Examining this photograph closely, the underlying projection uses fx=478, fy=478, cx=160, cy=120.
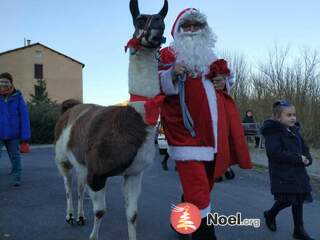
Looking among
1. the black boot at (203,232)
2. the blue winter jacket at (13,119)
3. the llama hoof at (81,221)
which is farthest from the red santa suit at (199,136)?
the blue winter jacket at (13,119)

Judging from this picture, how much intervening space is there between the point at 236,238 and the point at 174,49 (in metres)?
2.32

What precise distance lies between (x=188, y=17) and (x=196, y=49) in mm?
344

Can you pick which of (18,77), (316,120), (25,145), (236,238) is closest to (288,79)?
(316,120)

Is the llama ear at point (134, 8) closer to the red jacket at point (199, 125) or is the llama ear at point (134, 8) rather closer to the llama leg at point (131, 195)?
the red jacket at point (199, 125)

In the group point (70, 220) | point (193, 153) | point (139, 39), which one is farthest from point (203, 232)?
point (70, 220)

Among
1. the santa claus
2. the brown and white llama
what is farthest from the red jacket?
the brown and white llama

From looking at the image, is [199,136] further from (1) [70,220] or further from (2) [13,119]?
(2) [13,119]

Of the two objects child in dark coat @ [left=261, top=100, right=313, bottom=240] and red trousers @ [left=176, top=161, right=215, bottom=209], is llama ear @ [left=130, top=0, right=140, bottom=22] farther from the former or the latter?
child in dark coat @ [left=261, top=100, right=313, bottom=240]

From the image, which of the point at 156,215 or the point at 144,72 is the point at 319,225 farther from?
the point at 144,72

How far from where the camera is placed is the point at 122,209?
6.71 metres

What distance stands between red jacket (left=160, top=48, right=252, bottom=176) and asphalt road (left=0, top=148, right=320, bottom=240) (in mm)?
1479

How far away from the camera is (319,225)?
606cm

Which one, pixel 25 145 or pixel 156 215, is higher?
pixel 25 145

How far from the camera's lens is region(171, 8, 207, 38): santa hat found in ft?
14.5
